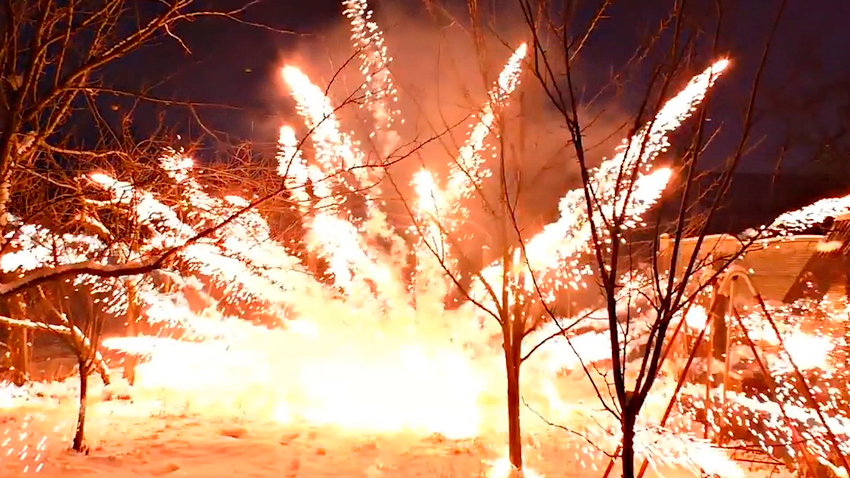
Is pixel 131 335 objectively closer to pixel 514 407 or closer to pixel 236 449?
pixel 236 449

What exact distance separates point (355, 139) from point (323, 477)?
159 inches

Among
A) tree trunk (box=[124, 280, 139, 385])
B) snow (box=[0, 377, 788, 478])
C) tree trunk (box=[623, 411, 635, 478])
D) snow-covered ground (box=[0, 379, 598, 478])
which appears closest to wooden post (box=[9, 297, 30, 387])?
tree trunk (box=[124, 280, 139, 385])

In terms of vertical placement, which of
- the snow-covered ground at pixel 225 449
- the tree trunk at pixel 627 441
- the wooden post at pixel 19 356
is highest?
the wooden post at pixel 19 356

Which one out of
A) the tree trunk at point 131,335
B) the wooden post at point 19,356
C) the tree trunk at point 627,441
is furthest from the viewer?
the wooden post at point 19,356

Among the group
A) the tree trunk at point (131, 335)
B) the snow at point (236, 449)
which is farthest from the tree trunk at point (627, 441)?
the tree trunk at point (131, 335)

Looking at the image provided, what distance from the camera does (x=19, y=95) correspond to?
4582 millimetres

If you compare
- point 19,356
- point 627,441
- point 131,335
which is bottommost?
point 627,441

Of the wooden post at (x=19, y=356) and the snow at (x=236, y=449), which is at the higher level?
the wooden post at (x=19, y=356)

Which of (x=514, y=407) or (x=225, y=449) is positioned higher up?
(x=514, y=407)

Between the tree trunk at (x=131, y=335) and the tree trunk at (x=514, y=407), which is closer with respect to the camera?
the tree trunk at (x=514, y=407)

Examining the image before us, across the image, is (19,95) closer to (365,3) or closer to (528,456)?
(365,3)

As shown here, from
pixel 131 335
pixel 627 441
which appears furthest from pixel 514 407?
pixel 131 335

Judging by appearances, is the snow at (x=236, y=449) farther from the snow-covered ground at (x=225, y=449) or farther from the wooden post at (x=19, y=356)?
the wooden post at (x=19, y=356)

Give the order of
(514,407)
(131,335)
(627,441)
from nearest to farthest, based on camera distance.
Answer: (627,441) < (514,407) < (131,335)
